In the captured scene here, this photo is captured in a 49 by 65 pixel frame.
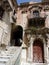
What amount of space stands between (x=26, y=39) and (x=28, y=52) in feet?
4.55

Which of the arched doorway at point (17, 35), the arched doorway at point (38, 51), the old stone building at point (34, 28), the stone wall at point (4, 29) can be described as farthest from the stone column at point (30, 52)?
the stone wall at point (4, 29)

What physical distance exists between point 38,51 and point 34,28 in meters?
2.25

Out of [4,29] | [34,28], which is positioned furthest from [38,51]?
[4,29]

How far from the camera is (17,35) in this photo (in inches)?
654

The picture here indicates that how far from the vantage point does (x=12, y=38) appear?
16.0m

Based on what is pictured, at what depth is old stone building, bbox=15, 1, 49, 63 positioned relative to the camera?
1400 centimetres

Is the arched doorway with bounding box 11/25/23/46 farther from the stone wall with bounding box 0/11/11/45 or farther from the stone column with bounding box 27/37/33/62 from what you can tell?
the stone wall with bounding box 0/11/11/45

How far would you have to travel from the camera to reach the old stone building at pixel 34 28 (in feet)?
45.9

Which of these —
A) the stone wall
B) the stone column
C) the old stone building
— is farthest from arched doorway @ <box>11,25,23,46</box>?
the stone wall

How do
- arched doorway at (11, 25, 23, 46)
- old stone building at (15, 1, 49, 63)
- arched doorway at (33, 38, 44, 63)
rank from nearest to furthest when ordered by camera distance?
arched doorway at (33, 38, 44, 63) < old stone building at (15, 1, 49, 63) < arched doorway at (11, 25, 23, 46)

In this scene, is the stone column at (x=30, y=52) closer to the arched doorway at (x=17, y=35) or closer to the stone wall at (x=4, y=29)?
the arched doorway at (x=17, y=35)

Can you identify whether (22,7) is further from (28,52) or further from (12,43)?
(28,52)

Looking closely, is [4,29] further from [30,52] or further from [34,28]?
[34,28]

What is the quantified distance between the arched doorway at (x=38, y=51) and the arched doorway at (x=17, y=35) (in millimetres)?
1867
